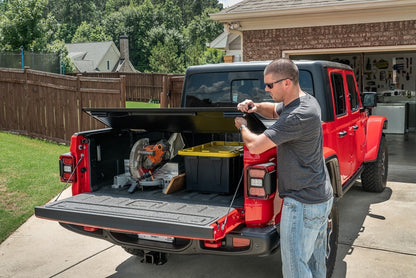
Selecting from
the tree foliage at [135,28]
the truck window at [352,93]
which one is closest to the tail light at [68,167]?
the truck window at [352,93]

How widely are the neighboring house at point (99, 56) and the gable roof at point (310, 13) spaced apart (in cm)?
4966

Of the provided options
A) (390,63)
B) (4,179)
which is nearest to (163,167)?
(4,179)

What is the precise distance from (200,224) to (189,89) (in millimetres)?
2665

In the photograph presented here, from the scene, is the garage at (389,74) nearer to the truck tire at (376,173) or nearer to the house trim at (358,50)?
the house trim at (358,50)

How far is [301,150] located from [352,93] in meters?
3.26

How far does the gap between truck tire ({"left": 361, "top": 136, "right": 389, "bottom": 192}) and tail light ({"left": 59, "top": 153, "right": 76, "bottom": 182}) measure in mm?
4463

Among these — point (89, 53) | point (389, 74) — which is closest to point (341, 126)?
point (389, 74)

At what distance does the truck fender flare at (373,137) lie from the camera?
681cm

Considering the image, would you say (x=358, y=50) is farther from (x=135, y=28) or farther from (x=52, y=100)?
(x=135, y=28)

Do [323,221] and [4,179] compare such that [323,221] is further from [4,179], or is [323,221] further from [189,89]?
[4,179]

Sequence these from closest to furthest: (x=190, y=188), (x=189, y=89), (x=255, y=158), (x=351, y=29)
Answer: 1. (x=255, y=158)
2. (x=190, y=188)
3. (x=189, y=89)
4. (x=351, y=29)

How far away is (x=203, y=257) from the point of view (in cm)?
508

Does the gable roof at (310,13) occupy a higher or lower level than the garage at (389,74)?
higher

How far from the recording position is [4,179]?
7.74 m
